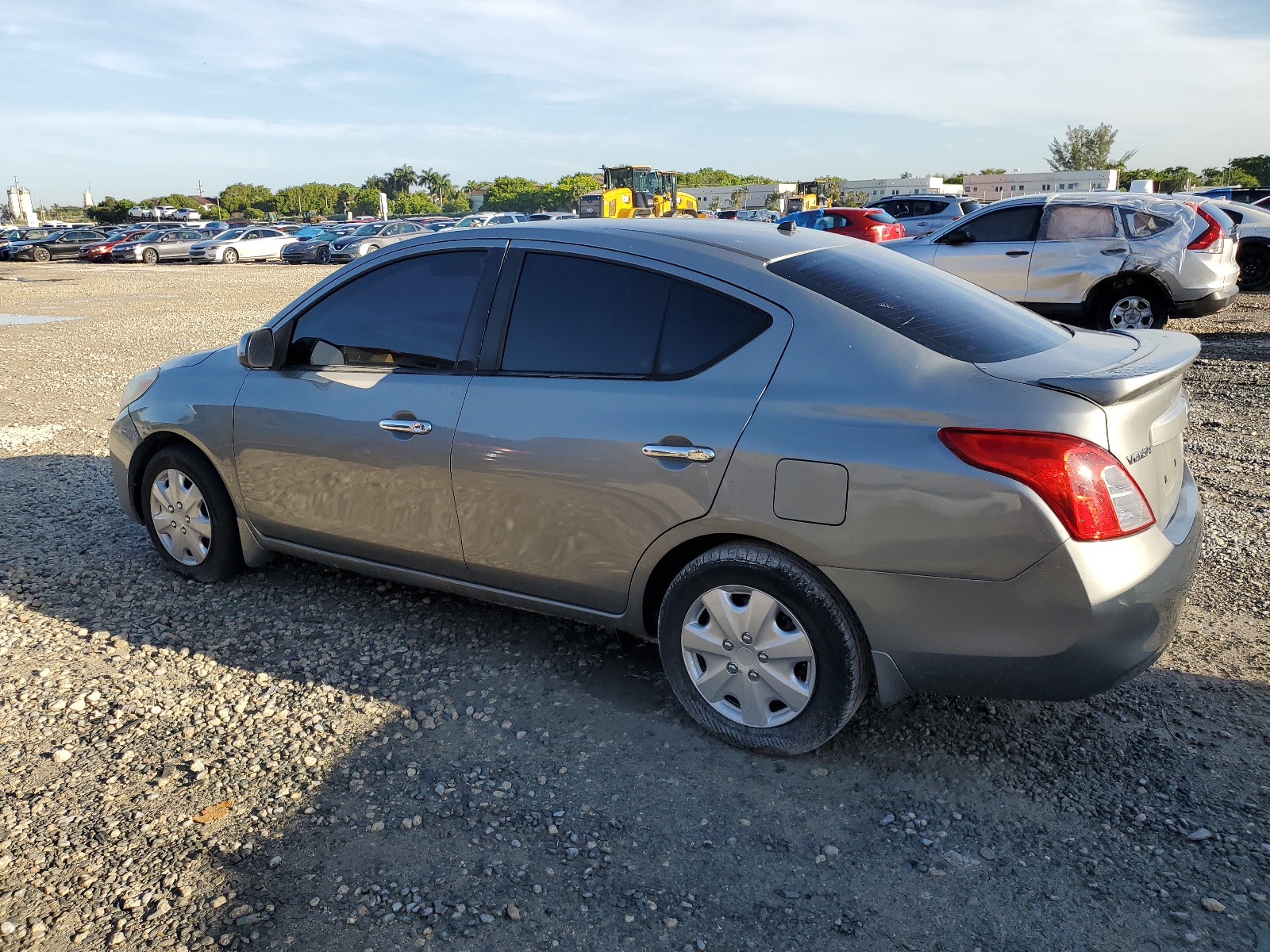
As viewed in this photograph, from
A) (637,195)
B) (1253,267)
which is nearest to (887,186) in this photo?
Result: (637,195)

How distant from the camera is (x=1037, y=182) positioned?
71.7 metres

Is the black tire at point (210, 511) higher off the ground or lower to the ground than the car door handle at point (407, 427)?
lower

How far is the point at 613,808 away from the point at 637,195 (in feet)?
119

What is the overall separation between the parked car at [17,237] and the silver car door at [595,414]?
4475 centimetres

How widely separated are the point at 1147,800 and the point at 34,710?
380cm

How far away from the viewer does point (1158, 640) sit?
2.85m

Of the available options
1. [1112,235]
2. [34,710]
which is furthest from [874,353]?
[1112,235]

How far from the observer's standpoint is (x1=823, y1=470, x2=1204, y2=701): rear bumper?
8.71ft

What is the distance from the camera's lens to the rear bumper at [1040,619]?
105 inches

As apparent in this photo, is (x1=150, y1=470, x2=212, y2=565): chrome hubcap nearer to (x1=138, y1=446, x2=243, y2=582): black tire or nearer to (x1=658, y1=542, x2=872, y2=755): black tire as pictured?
(x1=138, y1=446, x2=243, y2=582): black tire

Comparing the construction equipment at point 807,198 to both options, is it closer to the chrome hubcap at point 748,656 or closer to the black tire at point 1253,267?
the black tire at point 1253,267

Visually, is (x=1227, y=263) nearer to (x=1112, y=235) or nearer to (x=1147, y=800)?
(x=1112, y=235)

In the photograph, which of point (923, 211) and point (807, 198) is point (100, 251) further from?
point (807, 198)

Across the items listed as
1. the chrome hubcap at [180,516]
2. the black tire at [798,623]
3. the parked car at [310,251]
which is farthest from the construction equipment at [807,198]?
the black tire at [798,623]
